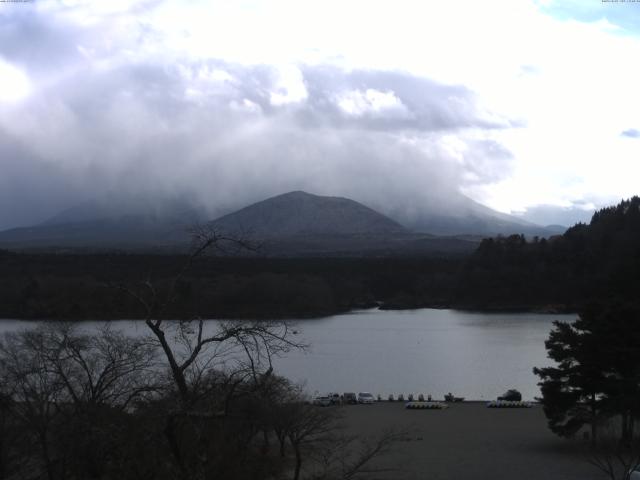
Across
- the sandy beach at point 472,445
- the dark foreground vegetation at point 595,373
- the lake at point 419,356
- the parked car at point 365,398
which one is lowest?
the lake at point 419,356

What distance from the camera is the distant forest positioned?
176 feet

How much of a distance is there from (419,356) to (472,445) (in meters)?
20.1

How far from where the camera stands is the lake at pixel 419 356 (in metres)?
27.7

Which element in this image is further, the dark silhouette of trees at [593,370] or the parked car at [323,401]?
the parked car at [323,401]

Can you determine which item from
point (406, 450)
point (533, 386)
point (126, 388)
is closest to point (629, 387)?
point (406, 450)

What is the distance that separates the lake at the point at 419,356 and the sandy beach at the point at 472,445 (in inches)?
113

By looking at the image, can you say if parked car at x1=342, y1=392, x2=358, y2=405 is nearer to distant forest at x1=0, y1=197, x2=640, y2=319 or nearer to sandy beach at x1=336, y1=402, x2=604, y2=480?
sandy beach at x1=336, y1=402, x2=604, y2=480

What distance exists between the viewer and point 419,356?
119 feet

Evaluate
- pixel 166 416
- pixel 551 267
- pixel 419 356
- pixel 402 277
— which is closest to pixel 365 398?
pixel 419 356

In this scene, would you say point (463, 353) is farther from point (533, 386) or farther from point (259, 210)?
point (259, 210)

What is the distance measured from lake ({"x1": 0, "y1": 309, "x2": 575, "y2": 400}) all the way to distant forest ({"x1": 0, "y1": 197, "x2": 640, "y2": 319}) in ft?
14.3

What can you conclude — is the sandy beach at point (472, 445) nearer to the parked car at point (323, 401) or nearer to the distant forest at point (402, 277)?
the parked car at point (323, 401)

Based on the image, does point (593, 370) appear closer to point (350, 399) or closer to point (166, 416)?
point (350, 399)

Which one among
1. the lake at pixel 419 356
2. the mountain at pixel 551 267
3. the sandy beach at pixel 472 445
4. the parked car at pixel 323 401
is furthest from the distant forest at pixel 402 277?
the sandy beach at pixel 472 445
